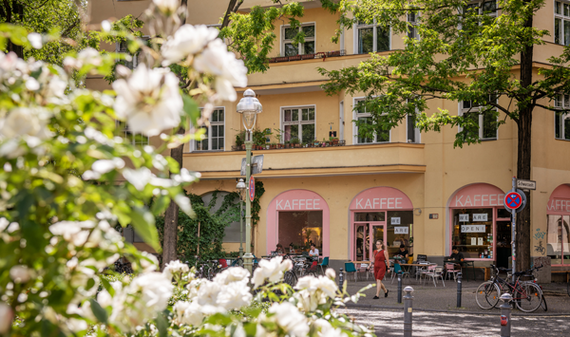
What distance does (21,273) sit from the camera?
4.34 ft

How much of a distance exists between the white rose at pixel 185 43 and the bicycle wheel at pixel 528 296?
42.1 feet

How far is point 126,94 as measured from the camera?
136 cm

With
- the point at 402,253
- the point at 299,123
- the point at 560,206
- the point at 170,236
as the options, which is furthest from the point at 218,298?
the point at 299,123

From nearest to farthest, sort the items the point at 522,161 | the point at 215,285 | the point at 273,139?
the point at 215,285 < the point at 522,161 < the point at 273,139

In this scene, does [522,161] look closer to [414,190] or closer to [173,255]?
[414,190]

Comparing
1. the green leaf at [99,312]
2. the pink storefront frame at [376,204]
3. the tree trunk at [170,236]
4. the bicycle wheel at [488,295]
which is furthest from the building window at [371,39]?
the green leaf at [99,312]

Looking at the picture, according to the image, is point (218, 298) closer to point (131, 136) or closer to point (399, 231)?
point (131, 136)

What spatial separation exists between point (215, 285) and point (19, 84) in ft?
3.77

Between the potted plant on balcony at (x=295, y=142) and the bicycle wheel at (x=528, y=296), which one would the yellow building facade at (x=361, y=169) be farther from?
the bicycle wheel at (x=528, y=296)

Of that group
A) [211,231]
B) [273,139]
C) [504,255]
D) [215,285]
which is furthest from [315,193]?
[215,285]

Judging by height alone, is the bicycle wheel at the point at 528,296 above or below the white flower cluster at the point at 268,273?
below

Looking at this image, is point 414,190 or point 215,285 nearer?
point 215,285

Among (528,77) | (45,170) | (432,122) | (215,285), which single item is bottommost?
(215,285)

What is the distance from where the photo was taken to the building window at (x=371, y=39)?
2327cm
